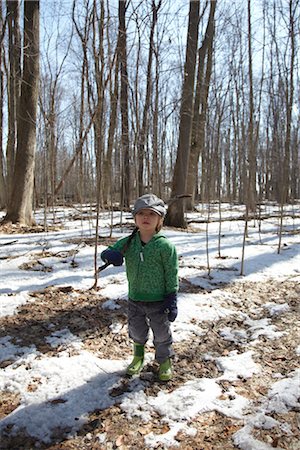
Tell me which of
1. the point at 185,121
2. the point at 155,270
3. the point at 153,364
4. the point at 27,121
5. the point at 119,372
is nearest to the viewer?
the point at 155,270

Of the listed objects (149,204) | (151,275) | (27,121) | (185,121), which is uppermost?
(185,121)

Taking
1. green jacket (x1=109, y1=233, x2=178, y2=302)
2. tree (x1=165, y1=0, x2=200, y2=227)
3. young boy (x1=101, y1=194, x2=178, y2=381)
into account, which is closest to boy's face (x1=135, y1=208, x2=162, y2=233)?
young boy (x1=101, y1=194, x2=178, y2=381)

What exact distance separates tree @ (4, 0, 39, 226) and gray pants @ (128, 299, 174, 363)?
6.41 metres

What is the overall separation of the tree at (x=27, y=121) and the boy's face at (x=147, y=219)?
6.45 metres

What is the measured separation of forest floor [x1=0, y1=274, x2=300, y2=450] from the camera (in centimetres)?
194

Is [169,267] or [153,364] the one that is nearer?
[169,267]

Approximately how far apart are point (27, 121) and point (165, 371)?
7207mm

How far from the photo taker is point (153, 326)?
2.55m

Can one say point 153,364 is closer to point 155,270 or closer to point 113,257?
point 155,270

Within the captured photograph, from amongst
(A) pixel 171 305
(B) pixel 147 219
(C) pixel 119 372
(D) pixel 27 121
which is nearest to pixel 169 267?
(A) pixel 171 305

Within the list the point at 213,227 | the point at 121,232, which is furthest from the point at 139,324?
the point at 213,227

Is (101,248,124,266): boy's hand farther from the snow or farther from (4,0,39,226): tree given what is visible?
(4,0,39,226): tree

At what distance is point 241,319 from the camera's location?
3691 mm

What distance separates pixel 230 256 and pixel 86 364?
410 centimetres
